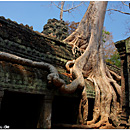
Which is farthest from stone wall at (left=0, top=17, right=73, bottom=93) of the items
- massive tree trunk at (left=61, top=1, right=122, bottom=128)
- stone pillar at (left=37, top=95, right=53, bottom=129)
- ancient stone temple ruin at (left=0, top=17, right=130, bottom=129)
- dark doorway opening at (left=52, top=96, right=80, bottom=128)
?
dark doorway opening at (left=52, top=96, right=80, bottom=128)

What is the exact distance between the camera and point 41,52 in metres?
5.18

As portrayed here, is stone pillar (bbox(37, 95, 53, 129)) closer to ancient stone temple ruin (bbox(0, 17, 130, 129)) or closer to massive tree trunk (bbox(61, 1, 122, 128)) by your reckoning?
ancient stone temple ruin (bbox(0, 17, 130, 129))

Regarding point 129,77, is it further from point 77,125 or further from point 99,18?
point 99,18

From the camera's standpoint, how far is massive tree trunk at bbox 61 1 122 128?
513 cm

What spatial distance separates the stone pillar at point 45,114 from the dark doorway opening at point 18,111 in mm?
350

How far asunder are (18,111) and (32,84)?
162cm

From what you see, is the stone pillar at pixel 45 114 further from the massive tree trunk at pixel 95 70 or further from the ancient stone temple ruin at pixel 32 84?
the massive tree trunk at pixel 95 70

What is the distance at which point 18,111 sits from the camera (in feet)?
15.1

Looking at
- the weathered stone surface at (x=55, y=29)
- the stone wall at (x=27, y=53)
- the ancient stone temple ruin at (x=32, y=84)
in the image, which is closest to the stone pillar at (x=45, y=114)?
the ancient stone temple ruin at (x=32, y=84)

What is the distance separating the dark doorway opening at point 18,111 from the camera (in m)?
4.13

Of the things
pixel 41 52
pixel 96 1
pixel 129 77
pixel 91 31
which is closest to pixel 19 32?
pixel 41 52

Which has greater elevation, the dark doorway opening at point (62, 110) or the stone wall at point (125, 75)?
the stone wall at point (125, 75)

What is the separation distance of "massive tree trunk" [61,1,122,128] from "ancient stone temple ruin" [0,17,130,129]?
1.34ft

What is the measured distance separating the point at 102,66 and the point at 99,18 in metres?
3.22
